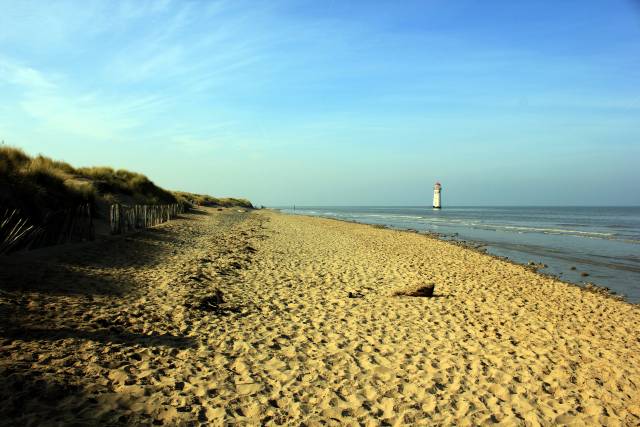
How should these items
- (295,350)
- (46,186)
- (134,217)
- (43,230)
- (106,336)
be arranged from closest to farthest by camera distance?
(106,336) → (295,350) → (43,230) → (46,186) → (134,217)

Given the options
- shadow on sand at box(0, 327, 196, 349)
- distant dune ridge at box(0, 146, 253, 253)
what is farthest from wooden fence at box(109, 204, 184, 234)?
shadow on sand at box(0, 327, 196, 349)

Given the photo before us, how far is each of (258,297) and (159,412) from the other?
517 centimetres

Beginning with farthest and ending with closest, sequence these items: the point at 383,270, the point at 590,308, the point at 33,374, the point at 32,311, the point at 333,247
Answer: the point at 333,247
the point at 383,270
the point at 590,308
the point at 32,311
the point at 33,374

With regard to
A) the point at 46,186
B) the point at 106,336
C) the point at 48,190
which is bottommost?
the point at 106,336

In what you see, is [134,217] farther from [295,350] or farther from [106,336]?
[295,350]

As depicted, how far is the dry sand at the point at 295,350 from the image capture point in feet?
13.9

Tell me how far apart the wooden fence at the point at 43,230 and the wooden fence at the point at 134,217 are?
1641mm

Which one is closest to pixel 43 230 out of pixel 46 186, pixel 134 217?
pixel 46 186

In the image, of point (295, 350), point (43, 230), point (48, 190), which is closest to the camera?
point (295, 350)

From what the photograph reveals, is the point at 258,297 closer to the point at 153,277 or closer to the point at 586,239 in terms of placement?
the point at 153,277

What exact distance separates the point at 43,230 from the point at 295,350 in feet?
33.7

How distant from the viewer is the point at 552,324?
322 inches

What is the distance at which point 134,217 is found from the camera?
1975 cm

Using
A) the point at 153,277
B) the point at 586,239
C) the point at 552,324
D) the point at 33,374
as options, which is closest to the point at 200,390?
the point at 33,374
